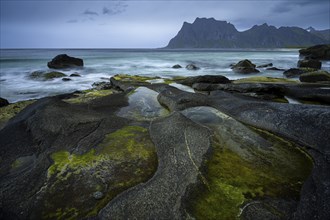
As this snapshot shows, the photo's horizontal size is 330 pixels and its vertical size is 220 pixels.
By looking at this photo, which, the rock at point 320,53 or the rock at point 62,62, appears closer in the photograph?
the rock at point 62,62

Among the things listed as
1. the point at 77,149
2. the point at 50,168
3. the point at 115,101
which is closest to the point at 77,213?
the point at 50,168

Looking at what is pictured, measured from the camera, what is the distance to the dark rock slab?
3879mm

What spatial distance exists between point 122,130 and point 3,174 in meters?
3.10

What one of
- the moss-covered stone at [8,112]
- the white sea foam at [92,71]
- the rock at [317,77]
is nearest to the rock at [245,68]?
the white sea foam at [92,71]

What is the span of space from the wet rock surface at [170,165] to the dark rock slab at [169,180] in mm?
19

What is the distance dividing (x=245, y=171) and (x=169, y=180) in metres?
1.71

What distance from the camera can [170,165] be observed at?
496 cm

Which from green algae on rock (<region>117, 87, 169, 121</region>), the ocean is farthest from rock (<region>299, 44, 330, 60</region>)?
green algae on rock (<region>117, 87, 169, 121</region>)

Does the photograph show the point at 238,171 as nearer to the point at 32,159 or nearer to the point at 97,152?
the point at 97,152

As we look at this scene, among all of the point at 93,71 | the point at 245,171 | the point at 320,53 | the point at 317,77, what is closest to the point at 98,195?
the point at 245,171

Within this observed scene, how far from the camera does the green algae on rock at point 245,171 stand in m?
4.02

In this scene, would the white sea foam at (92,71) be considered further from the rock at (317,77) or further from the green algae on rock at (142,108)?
the green algae on rock at (142,108)

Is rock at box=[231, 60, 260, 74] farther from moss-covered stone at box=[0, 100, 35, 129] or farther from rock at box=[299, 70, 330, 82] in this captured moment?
moss-covered stone at box=[0, 100, 35, 129]

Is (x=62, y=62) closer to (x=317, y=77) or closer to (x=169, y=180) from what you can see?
(x=317, y=77)
